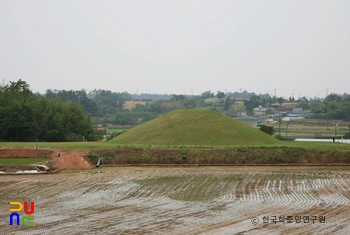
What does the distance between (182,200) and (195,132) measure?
953 inches

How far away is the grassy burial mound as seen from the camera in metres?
42.8

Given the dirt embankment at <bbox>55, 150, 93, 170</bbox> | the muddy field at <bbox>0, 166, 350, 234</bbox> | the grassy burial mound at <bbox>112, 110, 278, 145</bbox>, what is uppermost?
the grassy burial mound at <bbox>112, 110, 278, 145</bbox>

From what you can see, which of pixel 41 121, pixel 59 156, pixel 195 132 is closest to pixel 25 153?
pixel 59 156

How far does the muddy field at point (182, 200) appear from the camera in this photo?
1579 cm

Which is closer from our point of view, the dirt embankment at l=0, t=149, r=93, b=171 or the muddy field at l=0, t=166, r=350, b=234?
the muddy field at l=0, t=166, r=350, b=234

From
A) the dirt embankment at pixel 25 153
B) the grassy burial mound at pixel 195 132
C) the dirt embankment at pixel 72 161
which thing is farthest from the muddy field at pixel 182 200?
the grassy burial mound at pixel 195 132

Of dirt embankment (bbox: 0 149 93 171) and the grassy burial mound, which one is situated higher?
the grassy burial mound

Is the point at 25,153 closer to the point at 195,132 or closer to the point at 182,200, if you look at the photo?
the point at 195,132

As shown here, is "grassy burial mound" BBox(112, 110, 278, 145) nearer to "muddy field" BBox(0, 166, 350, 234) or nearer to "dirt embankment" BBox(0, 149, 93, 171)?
"dirt embankment" BBox(0, 149, 93, 171)

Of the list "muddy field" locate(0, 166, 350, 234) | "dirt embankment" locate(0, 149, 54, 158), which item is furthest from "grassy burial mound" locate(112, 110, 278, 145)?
"muddy field" locate(0, 166, 350, 234)

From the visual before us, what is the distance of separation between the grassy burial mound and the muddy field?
11086 millimetres

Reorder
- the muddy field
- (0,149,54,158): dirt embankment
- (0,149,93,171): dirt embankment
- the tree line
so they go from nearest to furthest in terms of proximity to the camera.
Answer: the muddy field < (0,149,93,171): dirt embankment < (0,149,54,158): dirt embankment < the tree line

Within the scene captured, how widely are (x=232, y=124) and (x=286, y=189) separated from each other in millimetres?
24464

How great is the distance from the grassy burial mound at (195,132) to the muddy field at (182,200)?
36.4 ft
